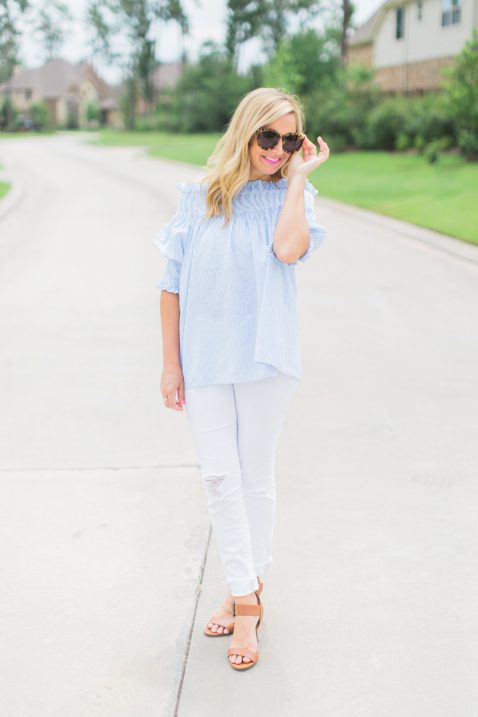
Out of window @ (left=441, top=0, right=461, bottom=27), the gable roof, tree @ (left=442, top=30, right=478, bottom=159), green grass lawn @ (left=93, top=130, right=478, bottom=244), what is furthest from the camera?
the gable roof

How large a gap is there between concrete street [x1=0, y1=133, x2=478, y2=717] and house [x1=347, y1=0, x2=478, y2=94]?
113 feet

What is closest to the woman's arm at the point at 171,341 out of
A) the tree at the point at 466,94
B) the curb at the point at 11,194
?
the curb at the point at 11,194

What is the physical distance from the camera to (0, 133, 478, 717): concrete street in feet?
9.34

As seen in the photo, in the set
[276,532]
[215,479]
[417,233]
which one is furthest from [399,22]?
[215,479]

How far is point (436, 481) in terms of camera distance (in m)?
4.58

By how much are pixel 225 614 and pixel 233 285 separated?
120 centimetres

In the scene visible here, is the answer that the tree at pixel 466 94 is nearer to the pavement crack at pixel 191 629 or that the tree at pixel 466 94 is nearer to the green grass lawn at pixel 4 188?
the green grass lawn at pixel 4 188

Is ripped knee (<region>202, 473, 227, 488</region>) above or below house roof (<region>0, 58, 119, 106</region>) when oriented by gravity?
below

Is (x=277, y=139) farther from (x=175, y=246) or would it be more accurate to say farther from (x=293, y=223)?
(x=175, y=246)

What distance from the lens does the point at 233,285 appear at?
2.94 m

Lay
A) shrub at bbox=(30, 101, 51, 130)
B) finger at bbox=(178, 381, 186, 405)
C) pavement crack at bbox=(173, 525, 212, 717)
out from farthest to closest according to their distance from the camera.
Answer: shrub at bbox=(30, 101, 51, 130) → finger at bbox=(178, 381, 186, 405) → pavement crack at bbox=(173, 525, 212, 717)

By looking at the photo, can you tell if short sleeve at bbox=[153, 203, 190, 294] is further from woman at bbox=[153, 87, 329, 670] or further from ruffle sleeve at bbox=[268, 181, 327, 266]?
ruffle sleeve at bbox=[268, 181, 327, 266]

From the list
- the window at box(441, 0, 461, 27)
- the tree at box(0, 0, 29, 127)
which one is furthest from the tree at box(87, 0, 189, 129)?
the window at box(441, 0, 461, 27)

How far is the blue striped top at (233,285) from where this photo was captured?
2.92 m
